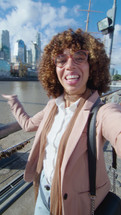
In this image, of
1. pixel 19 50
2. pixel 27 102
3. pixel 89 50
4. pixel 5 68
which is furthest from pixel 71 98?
pixel 19 50

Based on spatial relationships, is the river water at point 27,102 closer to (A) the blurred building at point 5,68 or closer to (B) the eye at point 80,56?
(B) the eye at point 80,56

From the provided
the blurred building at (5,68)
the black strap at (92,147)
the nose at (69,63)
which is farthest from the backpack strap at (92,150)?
the blurred building at (5,68)

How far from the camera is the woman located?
0.86 m

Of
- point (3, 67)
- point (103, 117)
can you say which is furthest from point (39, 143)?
point (3, 67)

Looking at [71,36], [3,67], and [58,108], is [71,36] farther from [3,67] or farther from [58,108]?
[3,67]

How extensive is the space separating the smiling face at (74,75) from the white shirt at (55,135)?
108mm

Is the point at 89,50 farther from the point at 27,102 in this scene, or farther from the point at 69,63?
the point at 27,102

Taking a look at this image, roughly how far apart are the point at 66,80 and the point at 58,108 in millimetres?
266

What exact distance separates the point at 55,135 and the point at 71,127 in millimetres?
179

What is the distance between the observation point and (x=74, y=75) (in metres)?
1.02

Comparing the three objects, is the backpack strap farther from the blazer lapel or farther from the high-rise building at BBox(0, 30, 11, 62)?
the high-rise building at BBox(0, 30, 11, 62)

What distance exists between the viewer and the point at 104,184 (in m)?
1.00

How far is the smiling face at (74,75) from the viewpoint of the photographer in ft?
3.36

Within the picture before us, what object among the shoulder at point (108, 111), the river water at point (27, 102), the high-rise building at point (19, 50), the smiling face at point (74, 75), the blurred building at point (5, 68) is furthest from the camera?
the high-rise building at point (19, 50)
